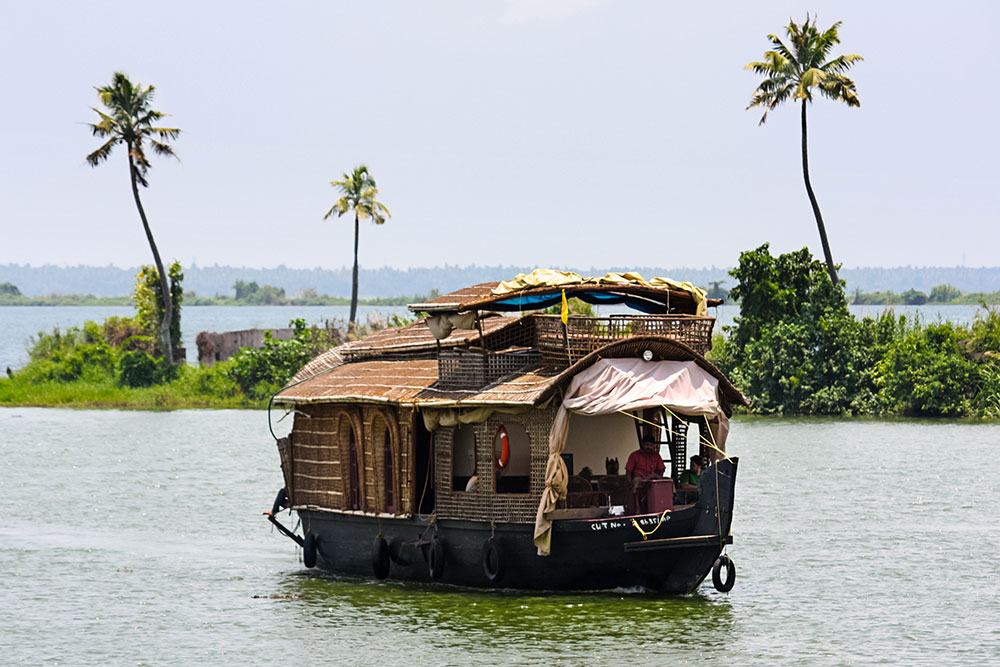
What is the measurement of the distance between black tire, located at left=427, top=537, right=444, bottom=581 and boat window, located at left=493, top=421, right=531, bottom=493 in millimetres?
1084

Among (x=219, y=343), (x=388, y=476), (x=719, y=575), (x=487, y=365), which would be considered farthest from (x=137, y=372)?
(x=719, y=575)

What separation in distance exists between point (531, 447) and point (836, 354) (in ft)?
97.6

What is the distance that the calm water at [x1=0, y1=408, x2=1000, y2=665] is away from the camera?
17141mm

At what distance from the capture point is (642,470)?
18.5 metres

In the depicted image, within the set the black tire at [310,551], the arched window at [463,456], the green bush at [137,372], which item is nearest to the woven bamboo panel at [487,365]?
the arched window at [463,456]

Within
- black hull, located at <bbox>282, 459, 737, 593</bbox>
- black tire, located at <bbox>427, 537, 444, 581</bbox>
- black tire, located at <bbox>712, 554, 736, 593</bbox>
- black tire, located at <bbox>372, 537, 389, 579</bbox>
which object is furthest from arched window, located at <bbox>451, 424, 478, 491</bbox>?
black tire, located at <bbox>712, 554, 736, 593</bbox>

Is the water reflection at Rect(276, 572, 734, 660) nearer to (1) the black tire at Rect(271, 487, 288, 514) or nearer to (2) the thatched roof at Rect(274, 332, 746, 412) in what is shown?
(2) the thatched roof at Rect(274, 332, 746, 412)

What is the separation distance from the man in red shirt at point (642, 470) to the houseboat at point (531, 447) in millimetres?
29

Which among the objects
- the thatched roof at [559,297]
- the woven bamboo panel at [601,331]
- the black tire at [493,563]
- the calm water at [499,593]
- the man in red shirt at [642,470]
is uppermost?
the thatched roof at [559,297]

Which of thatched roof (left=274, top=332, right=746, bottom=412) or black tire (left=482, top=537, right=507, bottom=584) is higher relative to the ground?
thatched roof (left=274, top=332, right=746, bottom=412)

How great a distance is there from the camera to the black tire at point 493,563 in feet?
60.7

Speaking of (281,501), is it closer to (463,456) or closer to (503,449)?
(463,456)

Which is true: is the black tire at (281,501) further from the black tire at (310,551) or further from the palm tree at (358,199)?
the palm tree at (358,199)

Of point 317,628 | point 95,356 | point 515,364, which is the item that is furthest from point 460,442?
point 95,356
